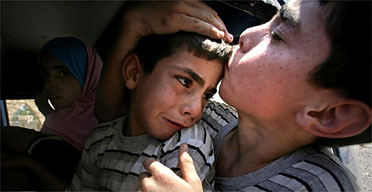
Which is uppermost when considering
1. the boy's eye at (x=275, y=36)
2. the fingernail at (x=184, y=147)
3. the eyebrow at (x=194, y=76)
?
the boy's eye at (x=275, y=36)

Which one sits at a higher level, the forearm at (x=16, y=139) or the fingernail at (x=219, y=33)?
the fingernail at (x=219, y=33)

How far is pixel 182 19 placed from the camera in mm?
1038

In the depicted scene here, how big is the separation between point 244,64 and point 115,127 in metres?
0.60

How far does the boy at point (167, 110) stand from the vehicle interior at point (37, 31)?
8.0 inches

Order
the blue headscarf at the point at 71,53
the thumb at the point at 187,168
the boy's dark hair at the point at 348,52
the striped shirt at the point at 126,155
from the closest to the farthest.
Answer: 1. the boy's dark hair at the point at 348,52
2. the thumb at the point at 187,168
3. the striped shirt at the point at 126,155
4. the blue headscarf at the point at 71,53

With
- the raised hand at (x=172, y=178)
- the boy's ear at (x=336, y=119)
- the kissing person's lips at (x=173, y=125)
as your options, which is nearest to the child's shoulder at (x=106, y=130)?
the kissing person's lips at (x=173, y=125)

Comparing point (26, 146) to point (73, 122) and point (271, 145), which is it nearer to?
point (73, 122)

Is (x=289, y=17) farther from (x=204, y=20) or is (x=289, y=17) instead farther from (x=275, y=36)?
(x=204, y=20)

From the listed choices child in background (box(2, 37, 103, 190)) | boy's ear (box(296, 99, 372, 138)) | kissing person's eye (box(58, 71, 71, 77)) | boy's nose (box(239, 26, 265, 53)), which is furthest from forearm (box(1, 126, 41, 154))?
boy's ear (box(296, 99, 372, 138))

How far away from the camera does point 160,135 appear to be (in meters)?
1.06

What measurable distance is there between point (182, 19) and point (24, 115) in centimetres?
76

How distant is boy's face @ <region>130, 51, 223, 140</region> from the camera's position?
1036 mm

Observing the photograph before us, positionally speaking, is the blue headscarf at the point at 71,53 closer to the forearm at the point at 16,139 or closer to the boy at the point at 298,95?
the forearm at the point at 16,139

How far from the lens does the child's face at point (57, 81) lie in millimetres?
1376
